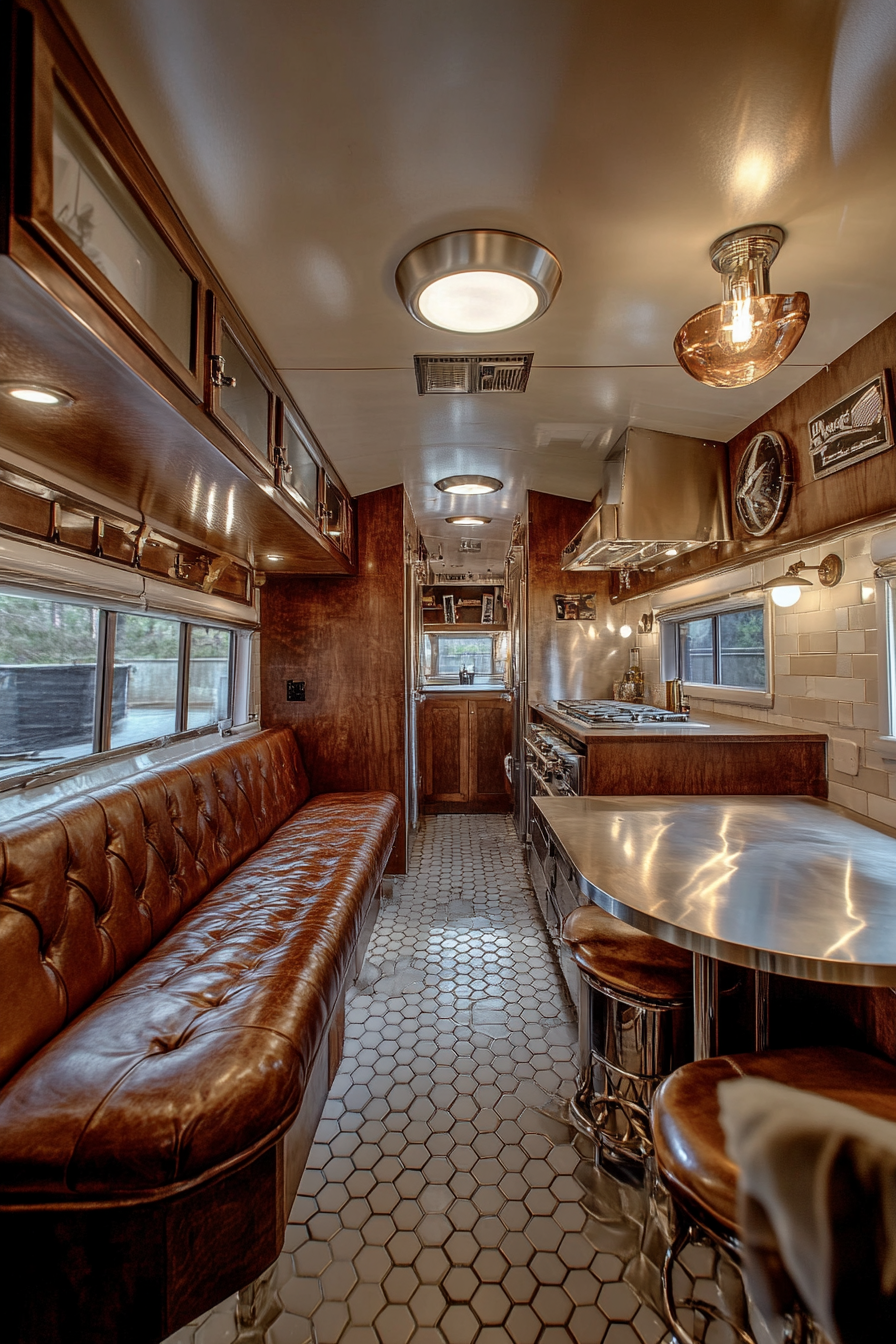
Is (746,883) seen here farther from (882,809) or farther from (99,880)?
(99,880)

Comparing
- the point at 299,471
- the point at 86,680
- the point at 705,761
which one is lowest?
the point at 705,761

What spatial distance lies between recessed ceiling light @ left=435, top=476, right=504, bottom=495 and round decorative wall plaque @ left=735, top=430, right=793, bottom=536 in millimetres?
1682

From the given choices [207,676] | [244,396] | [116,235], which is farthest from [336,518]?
[116,235]

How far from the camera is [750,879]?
4.20ft

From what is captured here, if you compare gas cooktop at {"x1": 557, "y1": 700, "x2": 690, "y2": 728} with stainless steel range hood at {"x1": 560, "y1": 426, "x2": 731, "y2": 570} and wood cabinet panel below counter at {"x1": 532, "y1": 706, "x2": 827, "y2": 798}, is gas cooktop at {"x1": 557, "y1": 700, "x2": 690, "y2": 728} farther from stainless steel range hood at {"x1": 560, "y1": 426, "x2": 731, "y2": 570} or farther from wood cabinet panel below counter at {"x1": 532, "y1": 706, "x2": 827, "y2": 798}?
stainless steel range hood at {"x1": 560, "y1": 426, "x2": 731, "y2": 570}

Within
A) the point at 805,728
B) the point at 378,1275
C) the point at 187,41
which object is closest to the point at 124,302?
the point at 187,41

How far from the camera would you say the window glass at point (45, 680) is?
5.75 ft

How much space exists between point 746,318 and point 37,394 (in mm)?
1633

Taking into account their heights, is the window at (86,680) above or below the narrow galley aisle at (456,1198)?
above

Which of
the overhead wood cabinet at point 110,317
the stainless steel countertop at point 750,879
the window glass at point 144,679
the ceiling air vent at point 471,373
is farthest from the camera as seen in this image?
the window glass at point 144,679

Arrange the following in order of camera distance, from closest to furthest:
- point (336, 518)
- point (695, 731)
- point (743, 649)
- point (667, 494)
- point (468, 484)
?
point (695, 731)
point (667, 494)
point (743, 649)
point (336, 518)
point (468, 484)

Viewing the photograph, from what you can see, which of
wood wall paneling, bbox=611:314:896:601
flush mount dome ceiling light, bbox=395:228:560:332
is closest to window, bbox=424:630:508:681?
wood wall paneling, bbox=611:314:896:601

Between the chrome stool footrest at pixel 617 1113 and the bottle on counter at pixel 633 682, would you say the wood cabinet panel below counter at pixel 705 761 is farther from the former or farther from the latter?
the bottle on counter at pixel 633 682

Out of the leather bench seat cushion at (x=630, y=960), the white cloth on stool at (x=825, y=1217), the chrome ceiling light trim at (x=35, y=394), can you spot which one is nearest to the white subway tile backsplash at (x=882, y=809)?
the leather bench seat cushion at (x=630, y=960)
